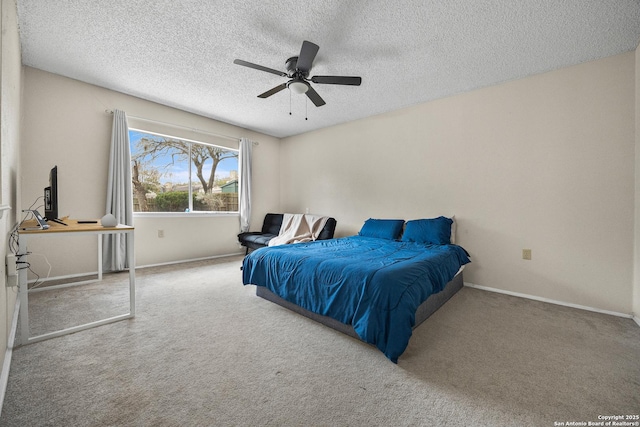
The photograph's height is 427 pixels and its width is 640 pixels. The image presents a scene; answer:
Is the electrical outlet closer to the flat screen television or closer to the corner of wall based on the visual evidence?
the flat screen television

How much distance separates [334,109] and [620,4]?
2973 millimetres

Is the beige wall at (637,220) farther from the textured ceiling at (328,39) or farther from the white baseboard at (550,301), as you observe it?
the textured ceiling at (328,39)

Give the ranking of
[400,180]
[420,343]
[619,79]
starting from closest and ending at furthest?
[420,343]
[619,79]
[400,180]

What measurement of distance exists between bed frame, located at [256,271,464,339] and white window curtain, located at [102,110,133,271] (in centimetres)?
237

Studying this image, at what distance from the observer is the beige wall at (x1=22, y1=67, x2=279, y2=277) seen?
9.91 feet

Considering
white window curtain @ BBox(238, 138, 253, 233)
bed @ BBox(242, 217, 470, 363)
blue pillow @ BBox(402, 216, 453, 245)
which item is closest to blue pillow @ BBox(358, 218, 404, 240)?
blue pillow @ BBox(402, 216, 453, 245)

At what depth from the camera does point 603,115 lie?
2.53 metres

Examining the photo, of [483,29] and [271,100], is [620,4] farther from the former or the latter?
[271,100]

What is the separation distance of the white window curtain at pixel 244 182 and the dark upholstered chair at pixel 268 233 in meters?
0.33

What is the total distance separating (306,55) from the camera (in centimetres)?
222

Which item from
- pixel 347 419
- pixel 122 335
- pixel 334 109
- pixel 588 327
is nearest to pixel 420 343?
pixel 347 419

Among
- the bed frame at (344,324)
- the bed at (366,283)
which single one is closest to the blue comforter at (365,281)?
the bed at (366,283)

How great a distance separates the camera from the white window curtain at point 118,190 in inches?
139

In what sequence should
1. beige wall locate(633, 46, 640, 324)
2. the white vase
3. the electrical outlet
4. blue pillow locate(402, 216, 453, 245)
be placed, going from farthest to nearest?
1. blue pillow locate(402, 216, 453, 245)
2. beige wall locate(633, 46, 640, 324)
3. the white vase
4. the electrical outlet
